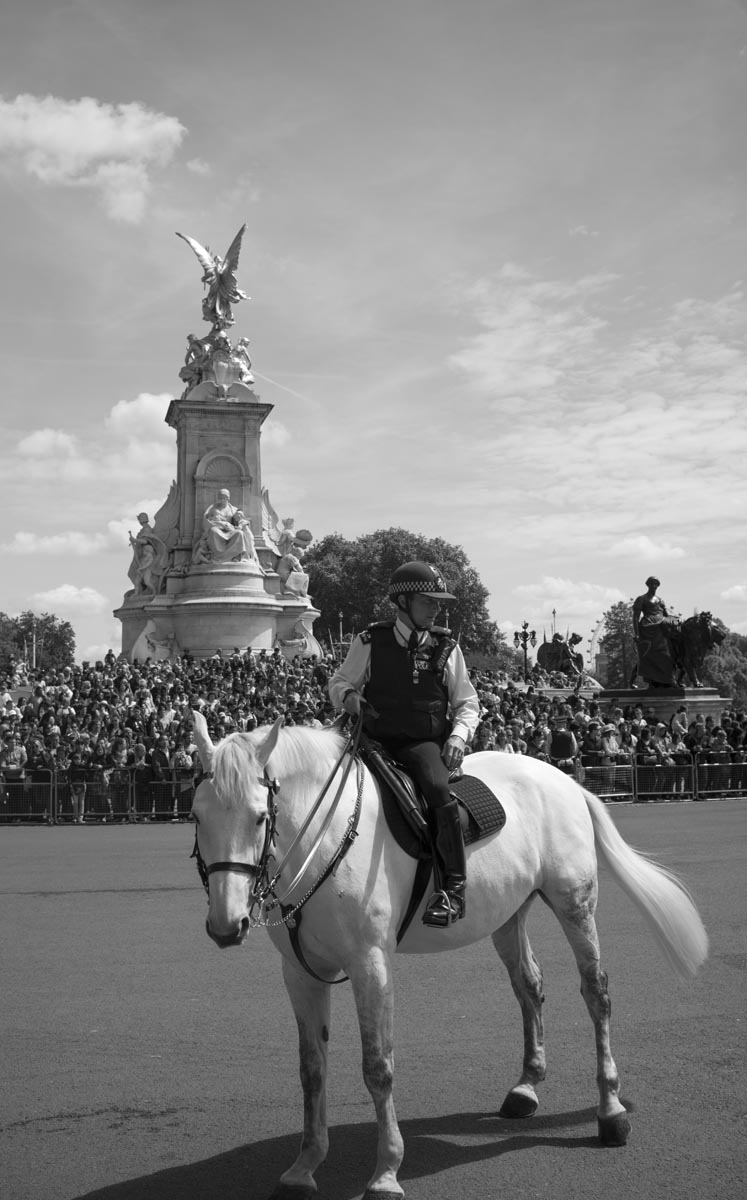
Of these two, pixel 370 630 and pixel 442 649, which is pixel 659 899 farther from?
pixel 370 630

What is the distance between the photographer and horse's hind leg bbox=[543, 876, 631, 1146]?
17.6 ft

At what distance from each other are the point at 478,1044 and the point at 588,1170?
1.93m

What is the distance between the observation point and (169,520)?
57500 millimetres

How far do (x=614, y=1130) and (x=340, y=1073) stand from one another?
174 centimetres

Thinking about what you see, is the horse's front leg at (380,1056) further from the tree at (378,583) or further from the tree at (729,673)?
the tree at (729,673)

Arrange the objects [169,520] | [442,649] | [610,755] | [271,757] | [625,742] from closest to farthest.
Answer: [271,757], [442,649], [610,755], [625,742], [169,520]

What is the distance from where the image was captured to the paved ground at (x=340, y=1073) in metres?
5.00

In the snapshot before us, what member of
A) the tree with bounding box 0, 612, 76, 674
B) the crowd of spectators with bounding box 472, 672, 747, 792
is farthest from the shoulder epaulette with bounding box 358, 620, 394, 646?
the tree with bounding box 0, 612, 76, 674

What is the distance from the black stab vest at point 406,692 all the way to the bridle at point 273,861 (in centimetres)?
38

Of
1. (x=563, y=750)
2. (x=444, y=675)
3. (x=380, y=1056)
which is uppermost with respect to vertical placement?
(x=444, y=675)

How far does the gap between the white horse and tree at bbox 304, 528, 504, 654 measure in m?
95.0

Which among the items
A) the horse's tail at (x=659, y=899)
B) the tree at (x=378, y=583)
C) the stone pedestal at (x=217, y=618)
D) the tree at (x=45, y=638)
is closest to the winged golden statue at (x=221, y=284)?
the stone pedestal at (x=217, y=618)

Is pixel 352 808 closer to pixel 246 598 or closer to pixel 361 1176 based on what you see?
pixel 361 1176

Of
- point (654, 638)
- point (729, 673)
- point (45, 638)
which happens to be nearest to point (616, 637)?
point (729, 673)
